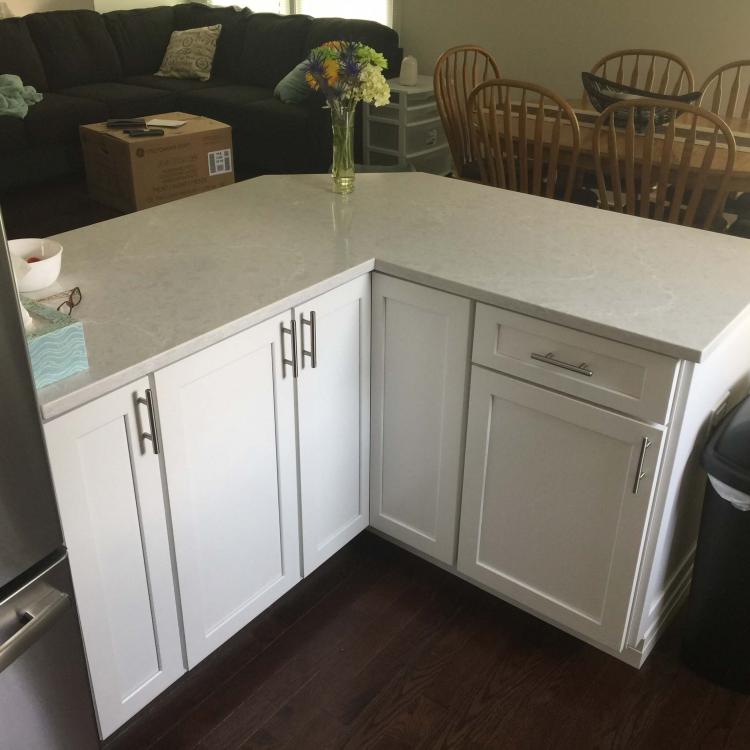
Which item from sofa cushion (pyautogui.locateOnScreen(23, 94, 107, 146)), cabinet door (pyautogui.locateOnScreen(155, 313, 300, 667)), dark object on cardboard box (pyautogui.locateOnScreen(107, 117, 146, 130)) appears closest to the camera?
cabinet door (pyautogui.locateOnScreen(155, 313, 300, 667))

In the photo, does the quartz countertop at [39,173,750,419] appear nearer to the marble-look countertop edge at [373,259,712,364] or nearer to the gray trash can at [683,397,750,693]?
the marble-look countertop edge at [373,259,712,364]

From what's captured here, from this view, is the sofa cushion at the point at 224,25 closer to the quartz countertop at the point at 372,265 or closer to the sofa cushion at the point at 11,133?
the sofa cushion at the point at 11,133

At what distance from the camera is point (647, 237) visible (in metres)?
1.95

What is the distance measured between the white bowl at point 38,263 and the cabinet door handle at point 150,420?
1.18ft

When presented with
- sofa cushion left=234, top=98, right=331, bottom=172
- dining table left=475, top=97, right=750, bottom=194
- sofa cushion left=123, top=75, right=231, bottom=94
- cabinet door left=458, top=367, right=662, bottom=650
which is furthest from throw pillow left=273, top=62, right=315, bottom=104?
cabinet door left=458, top=367, right=662, bottom=650

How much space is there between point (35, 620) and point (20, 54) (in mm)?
5055

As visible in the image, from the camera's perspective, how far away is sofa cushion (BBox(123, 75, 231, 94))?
18.2 ft

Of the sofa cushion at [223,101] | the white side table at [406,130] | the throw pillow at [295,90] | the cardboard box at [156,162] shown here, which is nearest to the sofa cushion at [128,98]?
the sofa cushion at [223,101]

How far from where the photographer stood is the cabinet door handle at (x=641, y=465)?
4.95ft

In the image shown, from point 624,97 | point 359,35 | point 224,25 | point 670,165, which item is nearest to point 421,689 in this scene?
point 670,165

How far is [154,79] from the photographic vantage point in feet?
18.9

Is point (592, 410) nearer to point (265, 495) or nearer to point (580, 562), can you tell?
point (580, 562)

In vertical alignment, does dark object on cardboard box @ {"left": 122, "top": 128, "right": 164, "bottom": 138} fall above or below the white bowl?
below

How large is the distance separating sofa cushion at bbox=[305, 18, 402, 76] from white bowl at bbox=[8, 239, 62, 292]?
407 cm
